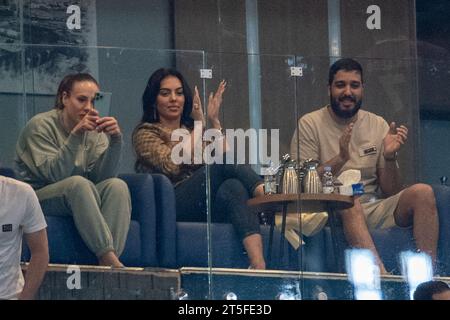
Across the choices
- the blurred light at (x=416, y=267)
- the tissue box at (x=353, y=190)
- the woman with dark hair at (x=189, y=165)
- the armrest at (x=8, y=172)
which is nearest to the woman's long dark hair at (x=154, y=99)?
the woman with dark hair at (x=189, y=165)

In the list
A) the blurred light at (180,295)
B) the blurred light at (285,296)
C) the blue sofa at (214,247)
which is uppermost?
the blue sofa at (214,247)

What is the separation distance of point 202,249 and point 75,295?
55 cm

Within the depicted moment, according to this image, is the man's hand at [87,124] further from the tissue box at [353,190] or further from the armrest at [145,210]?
the tissue box at [353,190]

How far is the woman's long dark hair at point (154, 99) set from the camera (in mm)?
6289

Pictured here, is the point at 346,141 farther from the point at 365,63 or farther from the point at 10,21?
the point at 10,21

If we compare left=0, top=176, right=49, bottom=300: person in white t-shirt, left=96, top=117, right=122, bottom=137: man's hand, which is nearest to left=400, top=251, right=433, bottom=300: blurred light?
left=96, top=117, right=122, bottom=137: man's hand

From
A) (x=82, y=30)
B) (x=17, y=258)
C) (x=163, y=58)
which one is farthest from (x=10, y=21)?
(x=17, y=258)

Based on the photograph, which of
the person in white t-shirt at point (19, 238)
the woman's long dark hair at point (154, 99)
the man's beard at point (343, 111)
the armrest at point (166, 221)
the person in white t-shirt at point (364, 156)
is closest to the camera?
the person in white t-shirt at point (19, 238)

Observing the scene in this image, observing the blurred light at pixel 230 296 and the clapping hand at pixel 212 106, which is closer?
the blurred light at pixel 230 296

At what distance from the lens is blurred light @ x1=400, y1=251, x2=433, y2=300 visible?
20.9 feet

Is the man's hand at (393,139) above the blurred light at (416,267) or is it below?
above

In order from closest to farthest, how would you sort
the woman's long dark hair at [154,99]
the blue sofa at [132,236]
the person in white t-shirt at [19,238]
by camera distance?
the person in white t-shirt at [19,238] < the blue sofa at [132,236] < the woman's long dark hair at [154,99]

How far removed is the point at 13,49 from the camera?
6121mm

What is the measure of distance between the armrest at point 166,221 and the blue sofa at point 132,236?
0.08 ft
